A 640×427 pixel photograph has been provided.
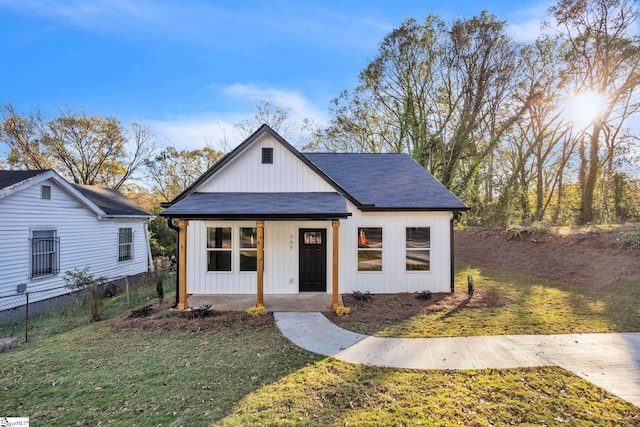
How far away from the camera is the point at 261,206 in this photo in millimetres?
8148

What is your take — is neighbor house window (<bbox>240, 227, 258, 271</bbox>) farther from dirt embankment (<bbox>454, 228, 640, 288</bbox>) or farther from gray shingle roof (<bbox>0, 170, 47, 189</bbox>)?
dirt embankment (<bbox>454, 228, 640, 288</bbox>)

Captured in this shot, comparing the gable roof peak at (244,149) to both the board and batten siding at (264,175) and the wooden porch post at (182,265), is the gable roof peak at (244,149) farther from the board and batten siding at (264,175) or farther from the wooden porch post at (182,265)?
the wooden porch post at (182,265)

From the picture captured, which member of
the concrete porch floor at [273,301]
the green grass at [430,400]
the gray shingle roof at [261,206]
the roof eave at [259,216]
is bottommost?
the concrete porch floor at [273,301]

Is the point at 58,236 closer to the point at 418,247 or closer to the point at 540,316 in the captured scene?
the point at 418,247

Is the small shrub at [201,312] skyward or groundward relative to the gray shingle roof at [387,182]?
groundward

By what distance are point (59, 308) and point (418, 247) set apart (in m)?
12.0

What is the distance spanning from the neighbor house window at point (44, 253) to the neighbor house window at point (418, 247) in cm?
1258

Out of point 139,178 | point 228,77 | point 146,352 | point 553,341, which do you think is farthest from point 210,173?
point 139,178

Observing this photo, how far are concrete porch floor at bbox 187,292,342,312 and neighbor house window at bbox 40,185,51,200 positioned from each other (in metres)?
6.53

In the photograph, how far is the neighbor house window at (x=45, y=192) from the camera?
1007cm

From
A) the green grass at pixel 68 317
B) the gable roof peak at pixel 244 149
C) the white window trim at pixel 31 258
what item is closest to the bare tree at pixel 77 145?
the white window trim at pixel 31 258

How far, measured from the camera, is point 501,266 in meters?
14.4

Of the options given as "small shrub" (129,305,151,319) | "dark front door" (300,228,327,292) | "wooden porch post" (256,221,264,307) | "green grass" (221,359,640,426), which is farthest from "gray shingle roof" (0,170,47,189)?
"green grass" (221,359,640,426)

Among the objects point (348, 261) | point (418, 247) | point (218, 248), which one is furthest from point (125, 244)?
point (418, 247)
